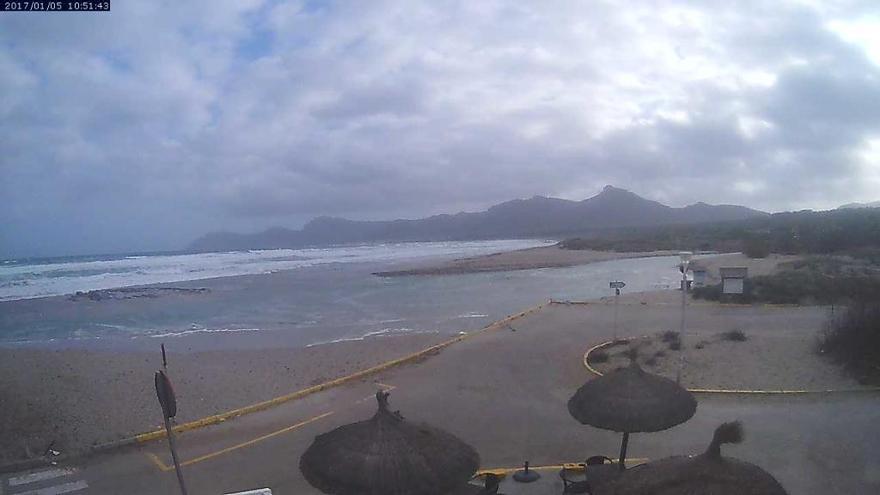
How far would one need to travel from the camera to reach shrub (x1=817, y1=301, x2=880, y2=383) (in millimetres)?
12039

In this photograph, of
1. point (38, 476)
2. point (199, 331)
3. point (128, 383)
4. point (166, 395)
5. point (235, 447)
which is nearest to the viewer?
point (166, 395)

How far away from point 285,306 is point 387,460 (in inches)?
1069

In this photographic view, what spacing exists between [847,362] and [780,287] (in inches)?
437

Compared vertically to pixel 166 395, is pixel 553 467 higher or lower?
lower

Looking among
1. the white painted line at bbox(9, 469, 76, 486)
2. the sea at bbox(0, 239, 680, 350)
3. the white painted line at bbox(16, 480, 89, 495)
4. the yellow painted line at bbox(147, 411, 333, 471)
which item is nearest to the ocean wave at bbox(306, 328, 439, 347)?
the sea at bbox(0, 239, 680, 350)

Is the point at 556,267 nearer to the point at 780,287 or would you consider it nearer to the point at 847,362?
the point at 780,287

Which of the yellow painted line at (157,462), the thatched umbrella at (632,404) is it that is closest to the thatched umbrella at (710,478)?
the thatched umbrella at (632,404)

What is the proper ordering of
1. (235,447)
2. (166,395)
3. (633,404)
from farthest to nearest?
(235,447)
(633,404)
(166,395)

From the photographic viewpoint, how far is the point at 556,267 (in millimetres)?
52094

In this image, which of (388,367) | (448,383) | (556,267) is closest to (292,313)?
(388,367)

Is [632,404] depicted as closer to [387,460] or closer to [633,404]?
[633,404]

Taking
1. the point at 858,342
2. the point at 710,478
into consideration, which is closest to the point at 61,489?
the point at 710,478

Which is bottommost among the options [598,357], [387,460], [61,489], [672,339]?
[61,489]

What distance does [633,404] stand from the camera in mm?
6797
